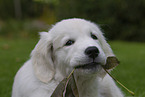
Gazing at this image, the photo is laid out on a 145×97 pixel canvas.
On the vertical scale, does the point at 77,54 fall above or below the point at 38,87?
above

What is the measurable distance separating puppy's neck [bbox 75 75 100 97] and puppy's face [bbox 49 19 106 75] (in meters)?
0.25

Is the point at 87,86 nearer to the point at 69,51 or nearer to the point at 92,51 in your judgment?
the point at 69,51

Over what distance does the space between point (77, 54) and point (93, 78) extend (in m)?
0.66

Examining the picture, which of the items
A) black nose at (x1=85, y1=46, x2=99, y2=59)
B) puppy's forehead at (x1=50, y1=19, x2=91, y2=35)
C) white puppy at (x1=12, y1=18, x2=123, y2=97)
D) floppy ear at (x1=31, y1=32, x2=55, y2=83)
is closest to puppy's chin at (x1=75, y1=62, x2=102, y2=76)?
white puppy at (x1=12, y1=18, x2=123, y2=97)

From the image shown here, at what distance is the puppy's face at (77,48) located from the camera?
113 inches

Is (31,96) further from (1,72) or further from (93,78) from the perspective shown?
(1,72)

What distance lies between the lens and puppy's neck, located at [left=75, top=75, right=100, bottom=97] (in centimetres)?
335

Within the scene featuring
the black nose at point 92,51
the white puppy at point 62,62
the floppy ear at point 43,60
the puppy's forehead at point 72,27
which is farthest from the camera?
the floppy ear at point 43,60

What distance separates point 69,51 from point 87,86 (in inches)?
24.5

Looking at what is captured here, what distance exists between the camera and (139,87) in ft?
17.3

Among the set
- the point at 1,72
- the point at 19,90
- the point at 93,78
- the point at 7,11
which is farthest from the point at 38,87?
the point at 7,11

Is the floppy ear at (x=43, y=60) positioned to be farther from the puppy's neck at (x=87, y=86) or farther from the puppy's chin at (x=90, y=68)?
the puppy's chin at (x=90, y=68)

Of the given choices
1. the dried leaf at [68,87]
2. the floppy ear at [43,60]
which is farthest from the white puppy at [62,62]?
the dried leaf at [68,87]

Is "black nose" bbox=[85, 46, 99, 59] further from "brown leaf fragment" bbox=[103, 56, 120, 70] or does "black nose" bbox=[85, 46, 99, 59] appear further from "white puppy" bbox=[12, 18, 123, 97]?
"brown leaf fragment" bbox=[103, 56, 120, 70]
